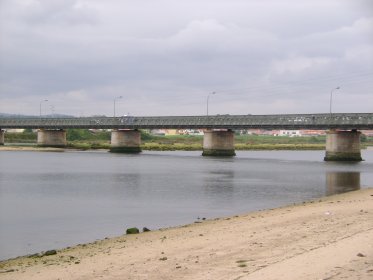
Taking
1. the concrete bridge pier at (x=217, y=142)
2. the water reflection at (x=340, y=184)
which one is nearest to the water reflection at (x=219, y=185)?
the water reflection at (x=340, y=184)

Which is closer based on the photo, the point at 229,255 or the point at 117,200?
the point at 229,255

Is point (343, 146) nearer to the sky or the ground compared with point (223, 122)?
nearer to the ground

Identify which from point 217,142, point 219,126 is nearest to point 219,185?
point 219,126

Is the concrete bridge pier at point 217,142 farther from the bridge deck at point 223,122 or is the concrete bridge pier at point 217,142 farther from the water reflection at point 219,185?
the water reflection at point 219,185

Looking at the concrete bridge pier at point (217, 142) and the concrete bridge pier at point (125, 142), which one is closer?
the concrete bridge pier at point (217, 142)

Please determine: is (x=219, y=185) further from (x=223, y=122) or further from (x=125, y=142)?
(x=125, y=142)

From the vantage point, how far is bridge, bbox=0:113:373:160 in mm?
101562

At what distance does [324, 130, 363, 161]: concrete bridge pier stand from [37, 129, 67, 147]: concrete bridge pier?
73.8 meters

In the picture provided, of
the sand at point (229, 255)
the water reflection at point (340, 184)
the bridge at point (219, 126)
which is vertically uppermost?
the bridge at point (219, 126)

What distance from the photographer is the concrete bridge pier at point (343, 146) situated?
101000 millimetres

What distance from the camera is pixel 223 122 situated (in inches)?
4734

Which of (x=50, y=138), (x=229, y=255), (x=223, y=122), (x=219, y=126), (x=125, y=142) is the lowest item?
(x=229, y=255)

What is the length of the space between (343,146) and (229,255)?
295 feet

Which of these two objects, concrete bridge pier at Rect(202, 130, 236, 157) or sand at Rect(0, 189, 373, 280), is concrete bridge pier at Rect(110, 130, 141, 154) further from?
sand at Rect(0, 189, 373, 280)
